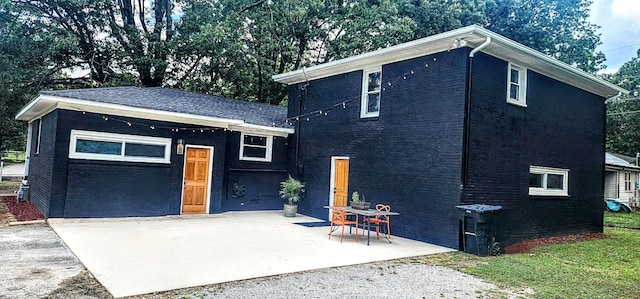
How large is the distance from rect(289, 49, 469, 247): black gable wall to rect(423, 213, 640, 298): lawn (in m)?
1.36

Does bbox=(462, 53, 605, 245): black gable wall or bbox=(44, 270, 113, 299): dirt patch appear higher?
bbox=(462, 53, 605, 245): black gable wall

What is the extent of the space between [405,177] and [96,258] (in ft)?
20.3

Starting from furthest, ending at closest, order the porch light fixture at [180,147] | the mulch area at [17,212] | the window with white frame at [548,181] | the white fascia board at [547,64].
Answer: the porch light fixture at [180,147], the window with white frame at [548,181], the mulch area at [17,212], the white fascia board at [547,64]

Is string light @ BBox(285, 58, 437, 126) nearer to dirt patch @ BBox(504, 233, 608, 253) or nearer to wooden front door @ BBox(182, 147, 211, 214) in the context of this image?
wooden front door @ BBox(182, 147, 211, 214)

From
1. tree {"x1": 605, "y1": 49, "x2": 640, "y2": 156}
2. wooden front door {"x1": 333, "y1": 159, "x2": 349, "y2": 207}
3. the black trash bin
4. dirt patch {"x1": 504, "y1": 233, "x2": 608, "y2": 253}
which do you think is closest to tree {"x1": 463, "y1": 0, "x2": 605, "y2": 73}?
tree {"x1": 605, "y1": 49, "x2": 640, "y2": 156}

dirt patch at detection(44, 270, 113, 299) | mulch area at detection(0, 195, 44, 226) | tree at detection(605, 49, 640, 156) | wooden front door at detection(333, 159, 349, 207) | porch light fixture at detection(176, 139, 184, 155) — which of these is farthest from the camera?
tree at detection(605, 49, 640, 156)

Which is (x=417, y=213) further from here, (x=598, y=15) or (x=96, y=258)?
(x=598, y=15)

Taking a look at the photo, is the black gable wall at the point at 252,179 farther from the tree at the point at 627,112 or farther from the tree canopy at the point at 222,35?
A: the tree at the point at 627,112

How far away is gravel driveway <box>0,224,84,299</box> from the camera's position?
4.08 meters

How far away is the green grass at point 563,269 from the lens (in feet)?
15.8

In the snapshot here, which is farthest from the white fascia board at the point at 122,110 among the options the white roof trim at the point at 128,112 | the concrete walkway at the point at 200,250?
the concrete walkway at the point at 200,250

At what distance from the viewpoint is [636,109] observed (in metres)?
24.9

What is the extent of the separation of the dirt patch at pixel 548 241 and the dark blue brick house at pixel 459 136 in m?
0.17

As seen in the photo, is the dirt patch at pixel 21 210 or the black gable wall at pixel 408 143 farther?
the dirt patch at pixel 21 210
